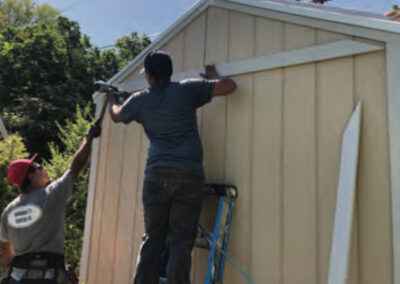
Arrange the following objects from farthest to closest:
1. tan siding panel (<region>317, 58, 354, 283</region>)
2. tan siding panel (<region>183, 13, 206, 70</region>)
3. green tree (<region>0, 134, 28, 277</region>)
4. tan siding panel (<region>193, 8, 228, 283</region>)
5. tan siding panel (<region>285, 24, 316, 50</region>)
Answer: green tree (<region>0, 134, 28, 277</region>) → tan siding panel (<region>183, 13, 206, 70</region>) → tan siding panel (<region>193, 8, 228, 283</region>) → tan siding panel (<region>285, 24, 316, 50</region>) → tan siding panel (<region>317, 58, 354, 283</region>)

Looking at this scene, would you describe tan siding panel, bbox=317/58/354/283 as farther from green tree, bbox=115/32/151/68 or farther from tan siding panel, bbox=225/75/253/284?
green tree, bbox=115/32/151/68

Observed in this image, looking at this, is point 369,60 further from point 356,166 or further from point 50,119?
point 50,119

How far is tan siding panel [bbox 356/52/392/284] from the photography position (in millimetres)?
1784

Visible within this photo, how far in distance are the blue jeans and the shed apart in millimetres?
380

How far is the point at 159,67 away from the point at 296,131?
2.89ft

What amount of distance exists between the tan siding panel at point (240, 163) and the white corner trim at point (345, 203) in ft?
1.79

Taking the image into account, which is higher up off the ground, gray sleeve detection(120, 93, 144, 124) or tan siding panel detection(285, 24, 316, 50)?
tan siding panel detection(285, 24, 316, 50)

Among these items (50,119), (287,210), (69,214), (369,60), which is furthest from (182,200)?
(50,119)

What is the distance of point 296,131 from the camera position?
213 cm

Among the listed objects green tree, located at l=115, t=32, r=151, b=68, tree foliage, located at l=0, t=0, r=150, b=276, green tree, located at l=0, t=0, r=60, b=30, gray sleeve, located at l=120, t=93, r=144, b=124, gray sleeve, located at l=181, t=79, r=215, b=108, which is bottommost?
gray sleeve, located at l=120, t=93, r=144, b=124

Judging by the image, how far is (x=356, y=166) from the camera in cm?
187

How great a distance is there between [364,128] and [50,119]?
1173 cm

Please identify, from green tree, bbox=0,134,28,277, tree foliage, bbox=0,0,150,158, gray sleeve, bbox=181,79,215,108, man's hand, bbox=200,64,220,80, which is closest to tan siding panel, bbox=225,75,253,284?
man's hand, bbox=200,64,220,80

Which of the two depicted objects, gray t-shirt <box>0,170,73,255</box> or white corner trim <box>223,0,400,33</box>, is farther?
gray t-shirt <box>0,170,73,255</box>
